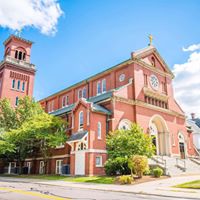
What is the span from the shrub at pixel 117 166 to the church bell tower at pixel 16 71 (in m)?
28.4

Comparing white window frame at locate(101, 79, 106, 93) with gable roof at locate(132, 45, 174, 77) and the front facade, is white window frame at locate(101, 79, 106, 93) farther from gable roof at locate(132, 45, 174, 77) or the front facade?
gable roof at locate(132, 45, 174, 77)

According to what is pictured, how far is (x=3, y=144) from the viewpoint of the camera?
30188 mm

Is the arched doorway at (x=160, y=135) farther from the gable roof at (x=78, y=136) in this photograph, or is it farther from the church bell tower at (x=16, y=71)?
the church bell tower at (x=16, y=71)

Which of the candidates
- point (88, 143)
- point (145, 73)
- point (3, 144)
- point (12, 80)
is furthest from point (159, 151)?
point (12, 80)

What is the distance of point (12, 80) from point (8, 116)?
13.7m

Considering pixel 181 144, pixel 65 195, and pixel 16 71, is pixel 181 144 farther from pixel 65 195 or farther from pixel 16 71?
pixel 16 71

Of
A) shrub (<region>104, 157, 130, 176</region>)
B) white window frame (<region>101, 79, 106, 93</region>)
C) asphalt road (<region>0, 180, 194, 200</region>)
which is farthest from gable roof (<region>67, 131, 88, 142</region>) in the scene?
asphalt road (<region>0, 180, 194, 200</region>)

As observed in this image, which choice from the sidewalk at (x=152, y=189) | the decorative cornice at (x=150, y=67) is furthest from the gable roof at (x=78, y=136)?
the decorative cornice at (x=150, y=67)

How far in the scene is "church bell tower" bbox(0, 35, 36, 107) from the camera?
46.6 meters

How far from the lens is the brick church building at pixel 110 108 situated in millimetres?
27812

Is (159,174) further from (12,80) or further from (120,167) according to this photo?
(12,80)

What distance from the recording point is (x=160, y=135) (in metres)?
37.2

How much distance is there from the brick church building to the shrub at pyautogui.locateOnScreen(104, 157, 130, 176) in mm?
3007

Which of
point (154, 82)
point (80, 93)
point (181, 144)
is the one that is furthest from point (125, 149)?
point (80, 93)
